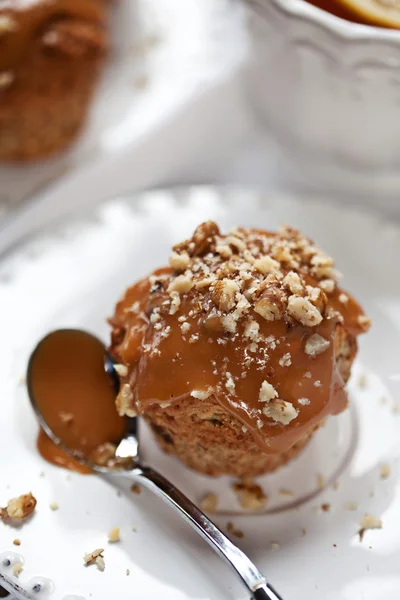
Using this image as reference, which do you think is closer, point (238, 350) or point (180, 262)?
point (238, 350)

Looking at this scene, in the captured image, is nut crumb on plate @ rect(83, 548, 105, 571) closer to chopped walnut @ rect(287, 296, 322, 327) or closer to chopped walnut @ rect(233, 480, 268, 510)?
chopped walnut @ rect(233, 480, 268, 510)

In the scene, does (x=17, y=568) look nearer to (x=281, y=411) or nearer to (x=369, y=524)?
(x=281, y=411)

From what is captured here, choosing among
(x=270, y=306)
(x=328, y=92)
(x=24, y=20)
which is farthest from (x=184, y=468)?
(x=24, y=20)

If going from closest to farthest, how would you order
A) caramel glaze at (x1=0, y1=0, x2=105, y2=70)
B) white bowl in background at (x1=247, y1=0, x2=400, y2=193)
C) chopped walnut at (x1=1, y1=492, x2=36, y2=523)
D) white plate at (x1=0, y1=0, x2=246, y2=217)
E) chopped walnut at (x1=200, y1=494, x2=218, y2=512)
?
1. chopped walnut at (x1=1, y1=492, x2=36, y2=523)
2. chopped walnut at (x1=200, y1=494, x2=218, y2=512)
3. white bowl in background at (x1=247, y1=0, x2=400, y2=193)
4. caramel glaze at (x1=0, y1=0, x2=105, y2=70)
5. white plate at (x1=0, y1=0, x2=246, y2=217)

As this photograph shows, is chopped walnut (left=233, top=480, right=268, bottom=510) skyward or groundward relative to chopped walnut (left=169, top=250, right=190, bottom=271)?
groundward

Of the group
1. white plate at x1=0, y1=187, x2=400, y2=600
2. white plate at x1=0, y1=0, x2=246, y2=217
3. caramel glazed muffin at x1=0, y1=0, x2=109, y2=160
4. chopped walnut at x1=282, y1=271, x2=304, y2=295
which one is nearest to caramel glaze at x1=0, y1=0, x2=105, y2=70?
caramel glazed muffin at x1=0, y1=0, x2=109, y2=160

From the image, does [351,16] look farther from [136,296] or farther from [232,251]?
[136,296]
